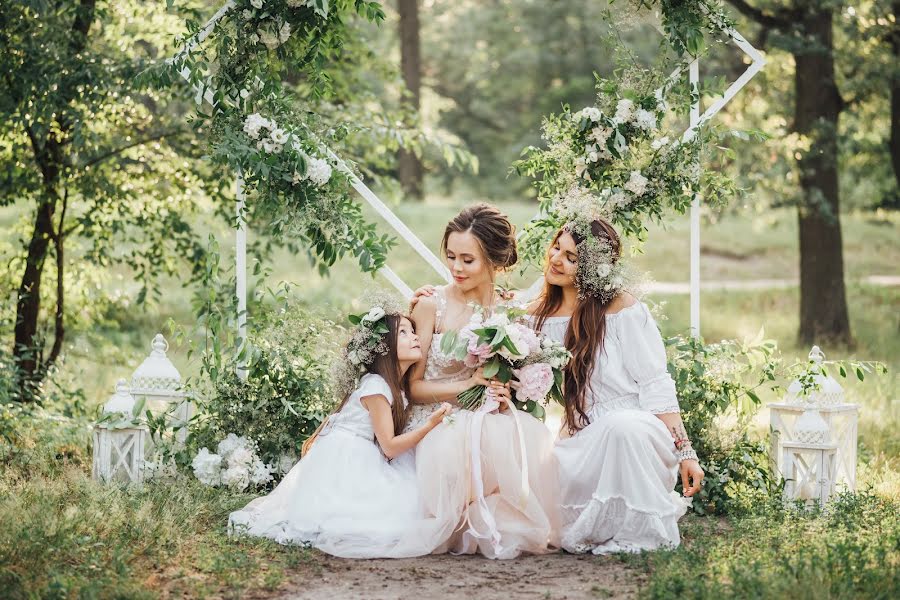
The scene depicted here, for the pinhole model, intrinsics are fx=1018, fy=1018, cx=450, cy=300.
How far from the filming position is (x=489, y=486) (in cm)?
431

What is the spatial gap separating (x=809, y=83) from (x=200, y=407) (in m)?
7.34

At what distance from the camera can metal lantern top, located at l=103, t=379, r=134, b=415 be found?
16.4ft

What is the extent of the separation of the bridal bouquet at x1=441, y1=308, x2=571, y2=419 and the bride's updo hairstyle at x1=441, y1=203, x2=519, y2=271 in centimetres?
35

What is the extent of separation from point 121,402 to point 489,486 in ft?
6.40

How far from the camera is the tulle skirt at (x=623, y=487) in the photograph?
4254mm

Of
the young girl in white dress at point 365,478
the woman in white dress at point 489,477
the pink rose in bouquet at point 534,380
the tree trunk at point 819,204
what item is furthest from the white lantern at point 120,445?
the tree trunk at point 819,204

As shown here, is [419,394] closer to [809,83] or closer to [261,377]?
[261,377]

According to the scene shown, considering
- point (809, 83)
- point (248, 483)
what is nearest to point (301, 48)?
point (248, 483)

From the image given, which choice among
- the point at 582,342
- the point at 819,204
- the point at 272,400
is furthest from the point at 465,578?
the point at 819,204

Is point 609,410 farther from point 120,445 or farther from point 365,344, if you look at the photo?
point 120,445

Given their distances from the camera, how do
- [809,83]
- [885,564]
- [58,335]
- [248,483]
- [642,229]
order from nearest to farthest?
[885,564] < [248,483] < [642,229] < [58,335] < [809,83]

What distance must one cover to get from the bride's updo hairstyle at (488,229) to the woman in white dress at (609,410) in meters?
Answer: 0.23

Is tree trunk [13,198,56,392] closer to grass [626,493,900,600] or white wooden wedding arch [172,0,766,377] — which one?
white wooden wedding arch [172,0,766,377]

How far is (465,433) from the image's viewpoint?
433cm
